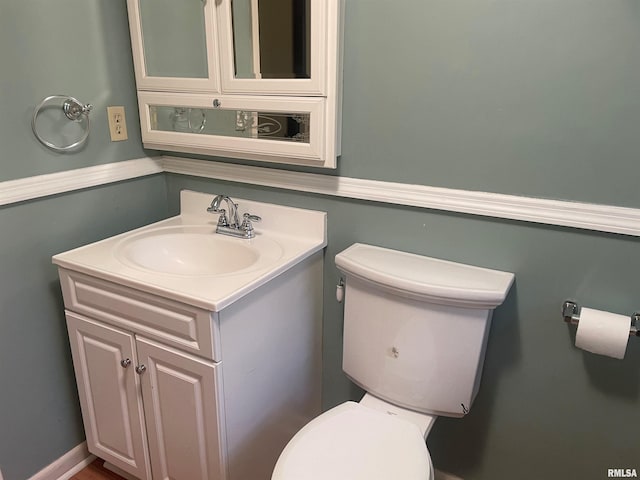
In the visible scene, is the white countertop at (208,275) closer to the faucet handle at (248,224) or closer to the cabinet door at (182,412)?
the faucet handle at (248,224)

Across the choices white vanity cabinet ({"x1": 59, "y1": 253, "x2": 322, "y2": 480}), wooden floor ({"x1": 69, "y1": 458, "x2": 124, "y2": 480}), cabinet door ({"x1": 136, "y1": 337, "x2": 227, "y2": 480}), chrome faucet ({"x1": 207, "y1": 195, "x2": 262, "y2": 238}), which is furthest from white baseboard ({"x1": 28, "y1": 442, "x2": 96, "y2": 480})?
chrome faucet ({"x1": 207, "y1": 195, "x2": 262, "y2": 238})

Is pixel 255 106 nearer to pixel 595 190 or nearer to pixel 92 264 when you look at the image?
pixel 92 264

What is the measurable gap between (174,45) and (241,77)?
0.96 ft

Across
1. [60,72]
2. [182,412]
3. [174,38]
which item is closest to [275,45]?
[174,38]

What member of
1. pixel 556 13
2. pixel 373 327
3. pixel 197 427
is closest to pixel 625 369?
pixel 373 327

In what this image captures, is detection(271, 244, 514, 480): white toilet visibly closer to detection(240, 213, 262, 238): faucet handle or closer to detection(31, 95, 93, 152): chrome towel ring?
detection(240, 213, 262, 238): faucet handle

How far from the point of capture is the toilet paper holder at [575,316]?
116cm

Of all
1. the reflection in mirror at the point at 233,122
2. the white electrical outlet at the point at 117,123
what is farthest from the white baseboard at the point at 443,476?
the white electrical outlet at the point at 117,123

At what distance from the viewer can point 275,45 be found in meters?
1.39

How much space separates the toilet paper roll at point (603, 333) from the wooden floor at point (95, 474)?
1.56m

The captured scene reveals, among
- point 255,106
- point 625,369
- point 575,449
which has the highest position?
point 255,106

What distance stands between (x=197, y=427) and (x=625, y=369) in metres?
1.15

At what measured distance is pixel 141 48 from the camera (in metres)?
1.58

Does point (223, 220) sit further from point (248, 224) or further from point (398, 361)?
point (398, 361)
